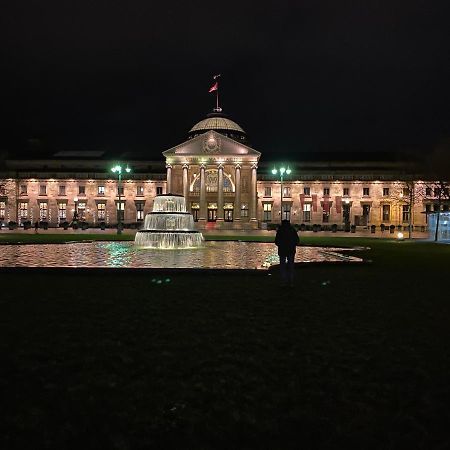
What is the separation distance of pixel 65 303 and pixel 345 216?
3520 inches

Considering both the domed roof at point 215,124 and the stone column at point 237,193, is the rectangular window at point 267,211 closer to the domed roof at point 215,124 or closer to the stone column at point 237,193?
the stone column at point 237,193

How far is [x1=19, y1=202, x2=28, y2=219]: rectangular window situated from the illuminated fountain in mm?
75302

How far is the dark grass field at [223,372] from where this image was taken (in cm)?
473

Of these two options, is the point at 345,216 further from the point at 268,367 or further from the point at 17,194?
the point at 268,367

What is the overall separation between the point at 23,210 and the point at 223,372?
102582mm

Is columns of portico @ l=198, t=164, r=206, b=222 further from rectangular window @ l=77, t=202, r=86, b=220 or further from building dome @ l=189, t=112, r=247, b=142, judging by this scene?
rectangular window @ l=77, t=202, r=86, b=220

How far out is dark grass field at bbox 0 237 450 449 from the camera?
4.73 metres

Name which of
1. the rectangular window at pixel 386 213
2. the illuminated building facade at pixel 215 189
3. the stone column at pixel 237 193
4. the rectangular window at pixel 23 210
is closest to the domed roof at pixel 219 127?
the illuminated building facade at pixel 215 189

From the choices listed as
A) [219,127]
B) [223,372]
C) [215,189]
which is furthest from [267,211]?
[223,372]

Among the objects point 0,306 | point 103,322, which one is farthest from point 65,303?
point 103,322

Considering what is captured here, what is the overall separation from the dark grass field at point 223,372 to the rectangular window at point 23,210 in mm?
94828

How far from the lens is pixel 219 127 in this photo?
10038 centimetres

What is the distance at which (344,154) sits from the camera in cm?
10825

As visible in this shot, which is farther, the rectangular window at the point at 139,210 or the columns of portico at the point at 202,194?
the rectangular window at the point at 139,210
